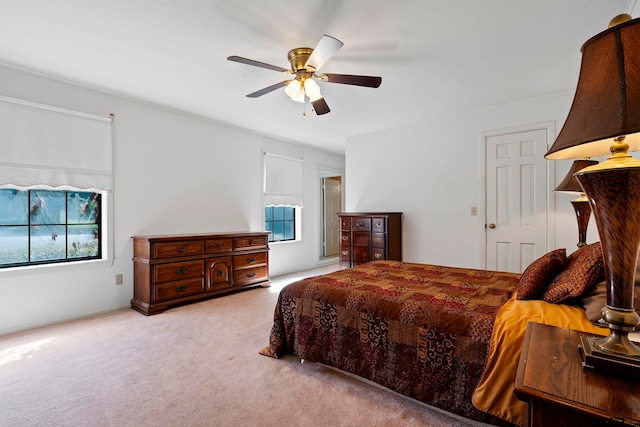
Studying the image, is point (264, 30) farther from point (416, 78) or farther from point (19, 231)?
point (19, 231)

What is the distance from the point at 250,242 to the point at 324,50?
2.95 metres

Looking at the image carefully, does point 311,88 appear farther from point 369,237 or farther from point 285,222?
point 285,222

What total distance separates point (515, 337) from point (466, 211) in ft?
9.54

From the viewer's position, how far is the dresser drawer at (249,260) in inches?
161

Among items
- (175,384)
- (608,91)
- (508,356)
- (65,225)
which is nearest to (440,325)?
(508,356)

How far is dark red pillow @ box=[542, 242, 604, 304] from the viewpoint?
1382 millimetres

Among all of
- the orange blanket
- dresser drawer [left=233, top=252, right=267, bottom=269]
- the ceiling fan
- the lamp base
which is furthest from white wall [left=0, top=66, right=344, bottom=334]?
the lamp base

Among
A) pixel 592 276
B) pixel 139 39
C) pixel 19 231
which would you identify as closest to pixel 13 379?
pixel 19 231

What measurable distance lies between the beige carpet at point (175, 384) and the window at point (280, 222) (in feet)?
8.45

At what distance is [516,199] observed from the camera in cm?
360

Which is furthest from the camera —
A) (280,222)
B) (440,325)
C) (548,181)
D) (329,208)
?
(329,208)

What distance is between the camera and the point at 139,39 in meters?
2.29

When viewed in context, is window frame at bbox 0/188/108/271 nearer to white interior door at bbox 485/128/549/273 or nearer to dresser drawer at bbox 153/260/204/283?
dresser drawer at bbox 153/260/204/283

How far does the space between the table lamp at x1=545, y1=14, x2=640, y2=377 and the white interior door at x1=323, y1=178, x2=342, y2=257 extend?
6.00m
